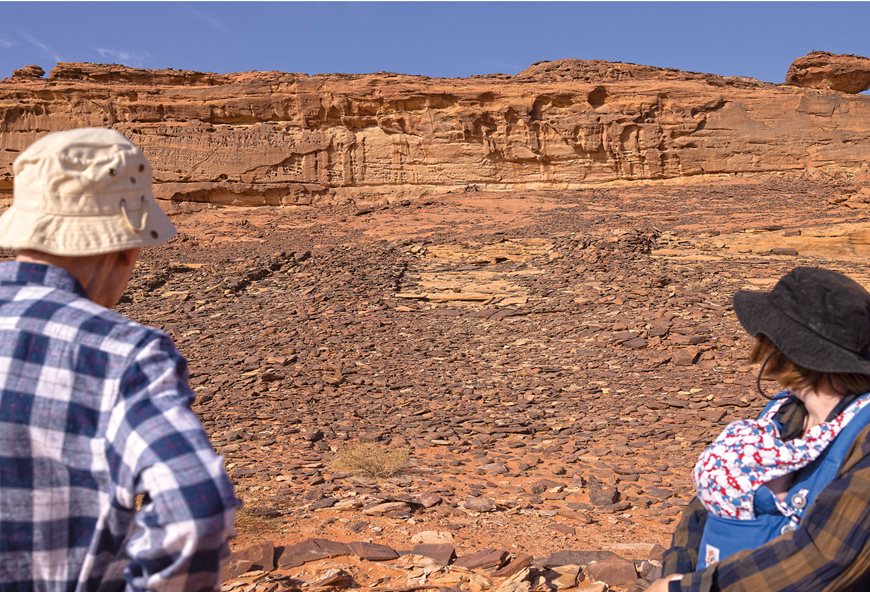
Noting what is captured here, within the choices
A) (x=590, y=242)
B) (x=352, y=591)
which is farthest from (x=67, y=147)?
(x=590, y=242)

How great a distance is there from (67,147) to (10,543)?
73cm

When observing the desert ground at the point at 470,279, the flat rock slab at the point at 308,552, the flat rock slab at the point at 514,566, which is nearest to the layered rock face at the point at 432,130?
the desert ground at the point at 470,279

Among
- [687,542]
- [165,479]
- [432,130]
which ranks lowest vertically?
[687,542]

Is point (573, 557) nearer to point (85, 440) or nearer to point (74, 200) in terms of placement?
point (85, 440)

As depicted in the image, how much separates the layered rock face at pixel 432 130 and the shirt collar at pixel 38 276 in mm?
26808

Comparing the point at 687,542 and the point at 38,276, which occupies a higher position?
the point at 38,276

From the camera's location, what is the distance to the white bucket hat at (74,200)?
1.42 metres

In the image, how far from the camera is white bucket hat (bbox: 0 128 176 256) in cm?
142

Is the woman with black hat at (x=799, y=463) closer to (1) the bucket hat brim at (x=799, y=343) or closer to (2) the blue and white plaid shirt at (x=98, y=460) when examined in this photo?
(1) the bucket hat brim at (x=799, y=343)

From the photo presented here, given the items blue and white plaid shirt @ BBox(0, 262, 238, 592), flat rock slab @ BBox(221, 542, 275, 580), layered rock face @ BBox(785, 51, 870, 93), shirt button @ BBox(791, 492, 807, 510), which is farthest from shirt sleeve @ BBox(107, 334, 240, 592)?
layered rock face @ BBox(785, 51, 870, 93)

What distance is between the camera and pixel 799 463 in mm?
1742

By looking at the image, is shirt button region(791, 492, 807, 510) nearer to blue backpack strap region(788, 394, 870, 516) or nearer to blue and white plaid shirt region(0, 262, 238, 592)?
blue backpack strap region(788, 394, 870, 516)

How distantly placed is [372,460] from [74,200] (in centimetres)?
522

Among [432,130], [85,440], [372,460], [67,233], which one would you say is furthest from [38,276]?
[432,130]
